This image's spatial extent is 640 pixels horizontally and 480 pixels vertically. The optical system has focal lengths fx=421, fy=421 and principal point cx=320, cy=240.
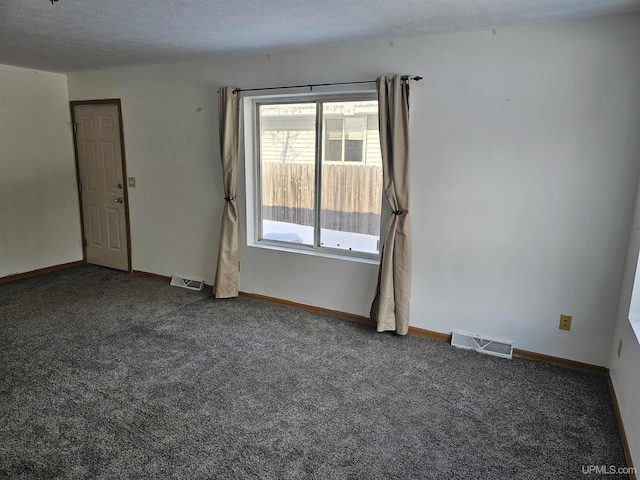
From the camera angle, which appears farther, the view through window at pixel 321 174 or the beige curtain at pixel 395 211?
the view through window at pixel 321 174

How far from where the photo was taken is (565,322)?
116 inches

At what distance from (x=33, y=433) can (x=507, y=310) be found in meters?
3.06

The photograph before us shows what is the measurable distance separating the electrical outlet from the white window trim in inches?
55.7

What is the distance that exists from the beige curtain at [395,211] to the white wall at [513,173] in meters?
0.11

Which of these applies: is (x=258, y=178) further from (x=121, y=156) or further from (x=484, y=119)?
(x=484, y=119)

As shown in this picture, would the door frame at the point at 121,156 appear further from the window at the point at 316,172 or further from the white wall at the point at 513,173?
the window at the point at 316,172

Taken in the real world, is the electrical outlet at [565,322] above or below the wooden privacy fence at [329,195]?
below

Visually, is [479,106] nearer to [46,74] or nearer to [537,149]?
[537,149]

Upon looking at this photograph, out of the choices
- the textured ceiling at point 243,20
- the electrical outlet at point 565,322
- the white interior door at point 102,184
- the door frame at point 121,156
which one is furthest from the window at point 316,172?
the white interior door at point 102,184

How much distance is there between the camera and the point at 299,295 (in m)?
3.99

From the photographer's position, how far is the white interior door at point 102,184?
191 inches

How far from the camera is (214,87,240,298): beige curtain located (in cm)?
383

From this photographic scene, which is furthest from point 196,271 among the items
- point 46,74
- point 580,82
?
point 580,82

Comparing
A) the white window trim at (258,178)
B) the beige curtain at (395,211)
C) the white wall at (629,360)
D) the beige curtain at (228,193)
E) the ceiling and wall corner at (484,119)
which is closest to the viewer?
the white wall at (629,360)
